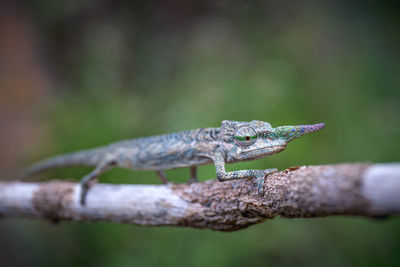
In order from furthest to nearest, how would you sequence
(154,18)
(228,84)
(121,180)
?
(154,18) < (228,84) < (121,180)

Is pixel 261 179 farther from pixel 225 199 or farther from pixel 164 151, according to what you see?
pixel 164 151

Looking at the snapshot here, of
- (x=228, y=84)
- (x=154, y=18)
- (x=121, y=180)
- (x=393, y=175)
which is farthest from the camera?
(x=154, y=18)

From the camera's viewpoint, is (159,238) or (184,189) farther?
(159,238)

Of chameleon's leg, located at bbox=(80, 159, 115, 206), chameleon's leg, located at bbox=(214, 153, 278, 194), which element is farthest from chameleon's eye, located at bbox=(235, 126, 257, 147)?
chameleon's leg, located at bbox=(80, 159, 115, 206)

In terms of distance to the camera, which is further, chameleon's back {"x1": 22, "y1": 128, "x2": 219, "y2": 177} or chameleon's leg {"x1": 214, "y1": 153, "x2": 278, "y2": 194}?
chameleon's back {"x1": 22, "y1": 128, "x2": 219, "y2": 177}

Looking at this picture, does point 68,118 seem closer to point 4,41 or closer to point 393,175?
point 4,41

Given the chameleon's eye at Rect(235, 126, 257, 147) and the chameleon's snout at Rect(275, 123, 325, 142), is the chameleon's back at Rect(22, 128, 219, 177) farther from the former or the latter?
the chameleon's snout at Rect(275, 123, 325, 142)

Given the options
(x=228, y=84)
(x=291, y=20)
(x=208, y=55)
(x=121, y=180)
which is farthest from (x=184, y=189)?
(x=291, y=20)

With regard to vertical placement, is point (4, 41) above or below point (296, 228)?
above
